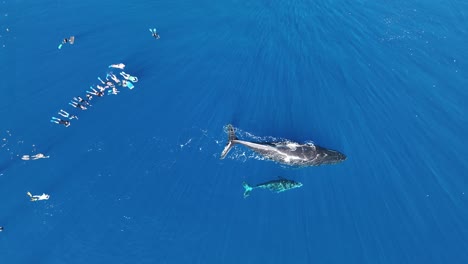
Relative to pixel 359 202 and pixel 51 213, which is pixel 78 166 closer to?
pixel 51 213

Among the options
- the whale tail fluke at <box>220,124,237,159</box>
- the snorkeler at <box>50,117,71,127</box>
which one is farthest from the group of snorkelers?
the whale tail fluke at <box>220,124,237,159</box>

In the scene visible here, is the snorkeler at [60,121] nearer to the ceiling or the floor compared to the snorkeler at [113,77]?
nearer to the floor

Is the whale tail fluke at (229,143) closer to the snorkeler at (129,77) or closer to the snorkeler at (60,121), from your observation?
the snorkeler at (129,77)

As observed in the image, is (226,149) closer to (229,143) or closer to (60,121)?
(229,143)

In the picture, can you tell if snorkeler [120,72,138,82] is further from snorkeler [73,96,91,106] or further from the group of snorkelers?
snorkeler [73,96,91,106]

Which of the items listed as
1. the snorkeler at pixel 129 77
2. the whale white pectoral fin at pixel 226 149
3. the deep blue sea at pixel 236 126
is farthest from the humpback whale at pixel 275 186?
the snorkeler at pixel 129 77
